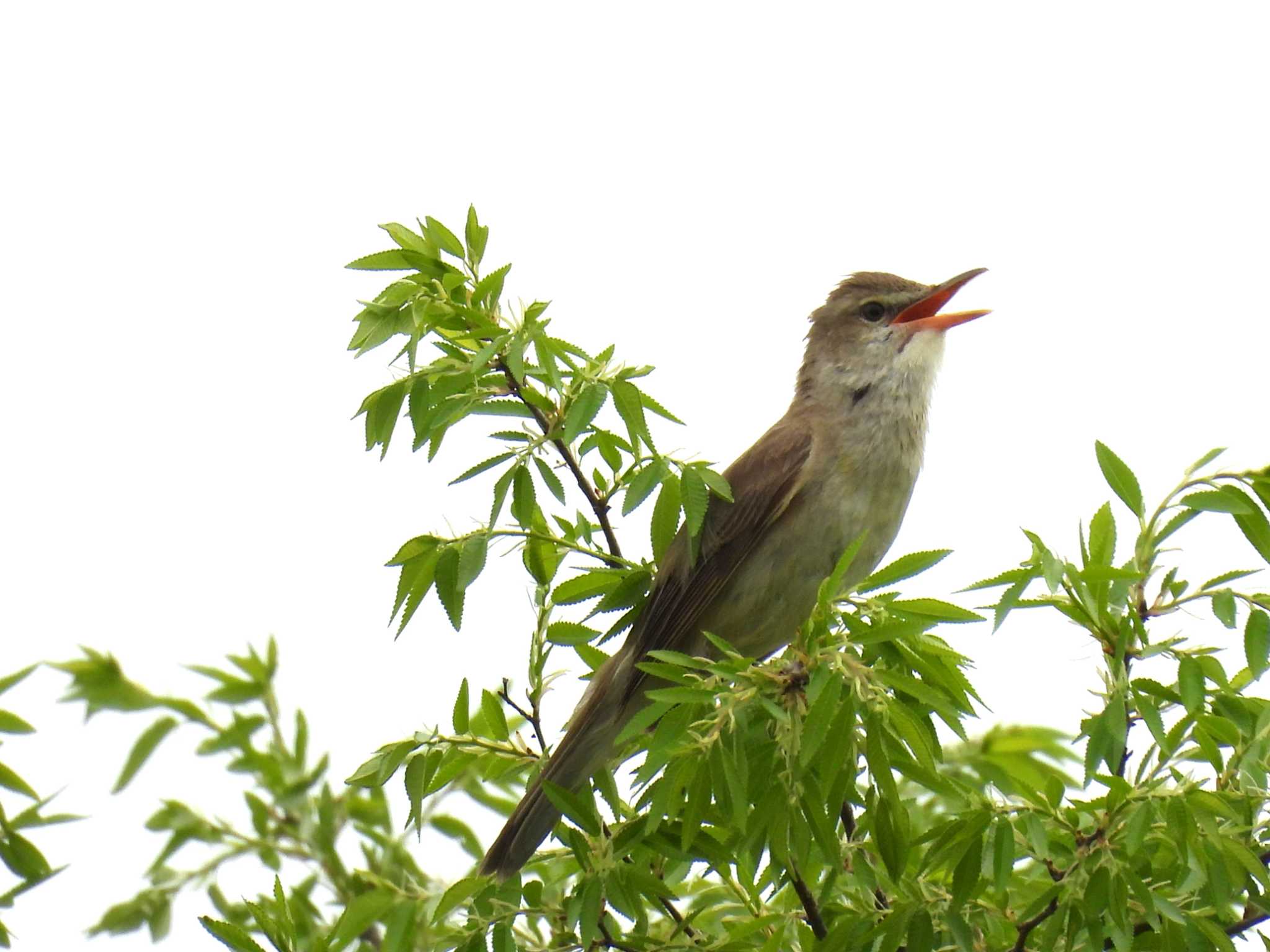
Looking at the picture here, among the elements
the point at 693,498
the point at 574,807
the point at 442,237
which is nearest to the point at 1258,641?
the point at 693,498

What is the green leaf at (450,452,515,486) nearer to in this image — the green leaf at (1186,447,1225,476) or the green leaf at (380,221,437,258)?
the green leaf at (380,221,437,258)

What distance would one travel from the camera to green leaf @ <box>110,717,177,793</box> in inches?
213

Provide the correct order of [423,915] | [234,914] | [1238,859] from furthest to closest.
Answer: [234,914] → [423,915] → [1238,859]

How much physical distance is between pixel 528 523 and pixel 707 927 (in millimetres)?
1319

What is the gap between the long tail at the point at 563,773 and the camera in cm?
485

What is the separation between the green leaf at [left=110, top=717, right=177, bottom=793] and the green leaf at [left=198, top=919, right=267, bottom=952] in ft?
6.32

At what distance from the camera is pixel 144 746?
5445 mm

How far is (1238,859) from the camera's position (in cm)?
326

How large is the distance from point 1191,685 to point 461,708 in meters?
1.79

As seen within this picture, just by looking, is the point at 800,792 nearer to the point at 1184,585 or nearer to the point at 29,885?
the point at 1184,585

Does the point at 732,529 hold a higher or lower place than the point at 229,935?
higher

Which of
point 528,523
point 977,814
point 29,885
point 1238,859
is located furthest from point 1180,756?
point 29,885

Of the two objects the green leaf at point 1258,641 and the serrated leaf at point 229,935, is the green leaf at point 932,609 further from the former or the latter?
the serrated leaf at point 229,935

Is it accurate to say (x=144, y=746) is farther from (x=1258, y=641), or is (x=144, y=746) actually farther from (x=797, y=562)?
(x=1258, y=641)
